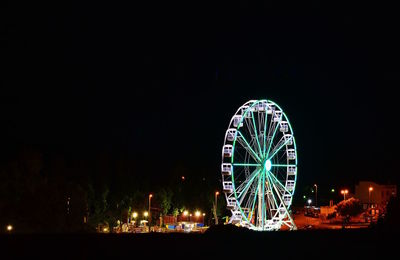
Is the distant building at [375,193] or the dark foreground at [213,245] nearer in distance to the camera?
the dark foreground at [213,245]

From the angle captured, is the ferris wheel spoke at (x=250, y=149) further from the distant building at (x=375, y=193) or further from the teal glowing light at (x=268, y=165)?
the distant building at (x=375, y=193)

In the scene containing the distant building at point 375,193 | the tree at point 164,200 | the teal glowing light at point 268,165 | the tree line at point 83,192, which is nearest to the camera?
the tree line at point 83,192

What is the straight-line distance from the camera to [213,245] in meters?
10.5

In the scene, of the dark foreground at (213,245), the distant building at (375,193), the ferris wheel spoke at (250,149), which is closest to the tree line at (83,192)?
the ferris wheel spoke at (250,149)

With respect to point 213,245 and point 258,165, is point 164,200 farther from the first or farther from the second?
point 213,245

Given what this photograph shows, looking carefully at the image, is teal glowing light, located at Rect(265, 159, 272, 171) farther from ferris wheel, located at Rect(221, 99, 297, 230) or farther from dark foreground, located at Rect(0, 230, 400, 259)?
dark foreground, located at Rect(0, 230, 400, 259)

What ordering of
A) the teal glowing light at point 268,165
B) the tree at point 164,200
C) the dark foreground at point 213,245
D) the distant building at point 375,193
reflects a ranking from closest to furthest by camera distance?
the dark foreground at point 213,245, the teal glowing light at point 268,165, the tree at point 164,200, the distant building at point 375,193

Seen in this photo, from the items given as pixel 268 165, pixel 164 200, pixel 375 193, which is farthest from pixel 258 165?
pixel 375 193

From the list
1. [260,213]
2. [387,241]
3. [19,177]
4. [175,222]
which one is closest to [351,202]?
[175,222]

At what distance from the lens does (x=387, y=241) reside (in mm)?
11477

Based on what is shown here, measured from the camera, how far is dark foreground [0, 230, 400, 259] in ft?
→ 31.1

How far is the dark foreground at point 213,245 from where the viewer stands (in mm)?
9477

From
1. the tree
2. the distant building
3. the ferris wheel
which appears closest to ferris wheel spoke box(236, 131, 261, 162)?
the ferris wheel

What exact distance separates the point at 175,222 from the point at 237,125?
2231 cm
